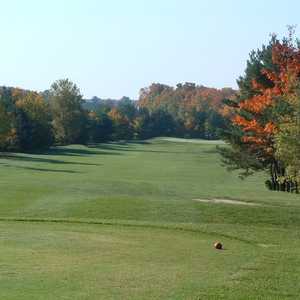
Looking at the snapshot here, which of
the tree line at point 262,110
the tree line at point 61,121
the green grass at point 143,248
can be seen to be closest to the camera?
the green grass at point 143,248

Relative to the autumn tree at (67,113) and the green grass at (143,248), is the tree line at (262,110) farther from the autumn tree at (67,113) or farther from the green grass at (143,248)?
the autumn tree at (67,113)

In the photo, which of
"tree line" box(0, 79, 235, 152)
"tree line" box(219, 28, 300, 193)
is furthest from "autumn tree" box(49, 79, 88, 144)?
"tree line" box(219, 28, 300, 193)

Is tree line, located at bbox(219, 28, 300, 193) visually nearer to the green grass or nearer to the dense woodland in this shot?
the dense woodland

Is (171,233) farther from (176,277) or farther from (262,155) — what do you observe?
(262,155)

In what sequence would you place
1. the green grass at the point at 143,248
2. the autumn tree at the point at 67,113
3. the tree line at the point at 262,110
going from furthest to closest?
the autumn tree at the point at 67,113, the tree line at the point at 262,110, the green grass at the point at 143,248

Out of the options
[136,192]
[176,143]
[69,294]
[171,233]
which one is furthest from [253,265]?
[176,143]

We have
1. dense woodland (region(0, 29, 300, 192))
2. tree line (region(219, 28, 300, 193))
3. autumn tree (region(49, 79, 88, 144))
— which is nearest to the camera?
dense woodland (region(0, 29, 300, 192))

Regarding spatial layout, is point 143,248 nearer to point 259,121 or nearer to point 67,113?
point 259,121

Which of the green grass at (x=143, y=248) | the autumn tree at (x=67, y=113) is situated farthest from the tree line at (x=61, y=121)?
the green grass at (x=143, y=248)

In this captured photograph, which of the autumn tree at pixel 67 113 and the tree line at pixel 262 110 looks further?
the autumn tree at pixel 67 113

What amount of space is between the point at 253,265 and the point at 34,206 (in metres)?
16.2

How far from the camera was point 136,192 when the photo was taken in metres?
39.0

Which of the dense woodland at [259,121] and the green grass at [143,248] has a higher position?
the dense woodland at [259,121]

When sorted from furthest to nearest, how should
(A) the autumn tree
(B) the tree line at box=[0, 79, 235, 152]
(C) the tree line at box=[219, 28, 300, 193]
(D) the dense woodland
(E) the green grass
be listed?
(A) the autumn tree → (B) the tree line at box=[0, 79, 235, 152] → (C) the tree line at box=[219, 28, 300, 193] → (D) the dense woodland → (E) the green grass
